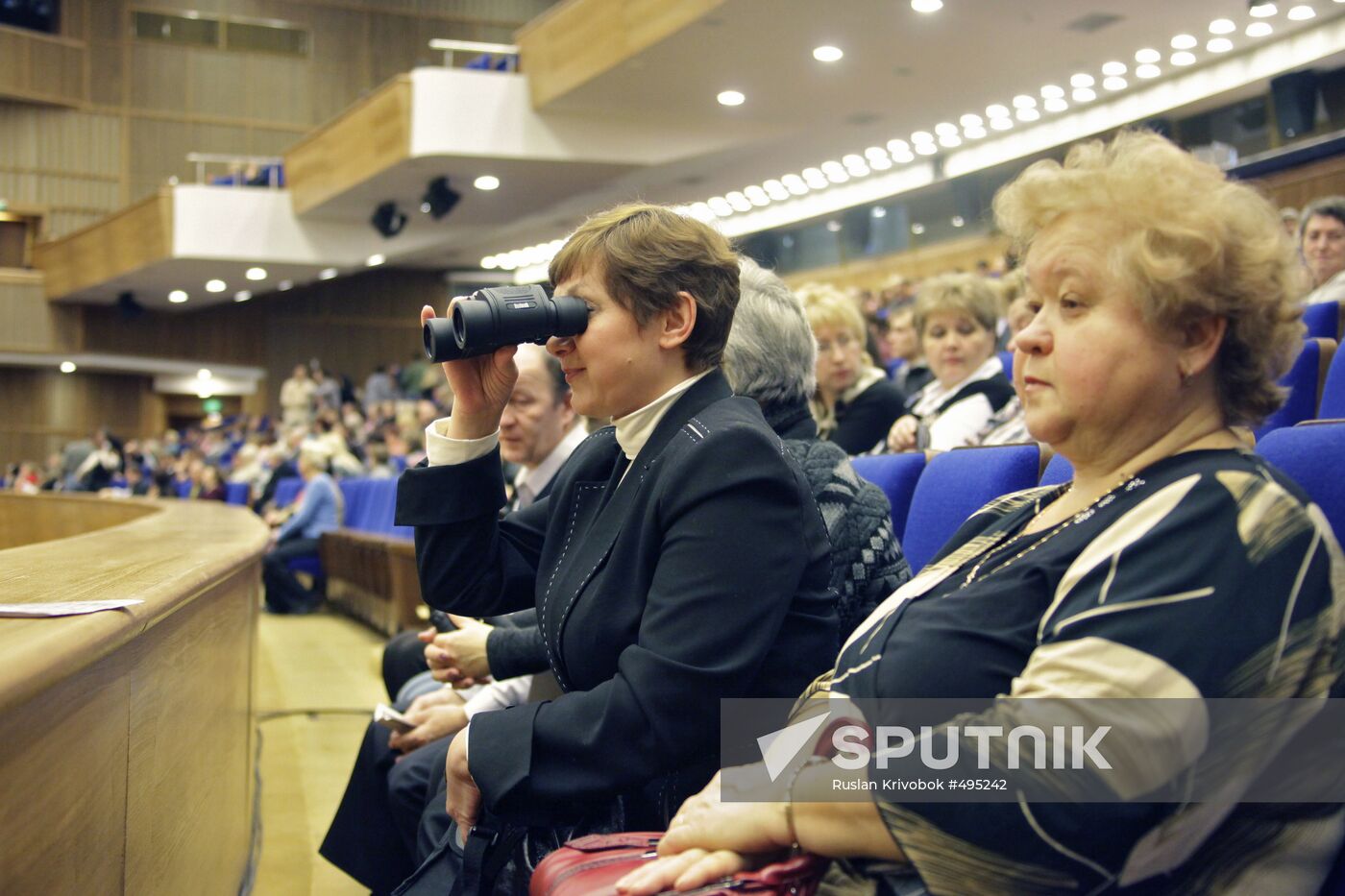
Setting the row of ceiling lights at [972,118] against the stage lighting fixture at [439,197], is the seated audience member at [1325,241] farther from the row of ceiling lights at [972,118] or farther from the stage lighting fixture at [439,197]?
the stage lighting fixture at [439,197]

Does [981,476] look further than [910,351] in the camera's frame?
No

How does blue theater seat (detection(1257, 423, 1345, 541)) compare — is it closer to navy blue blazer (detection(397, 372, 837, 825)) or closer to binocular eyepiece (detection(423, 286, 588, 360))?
navy blue blazer (detection(397, 372, 837, 825))

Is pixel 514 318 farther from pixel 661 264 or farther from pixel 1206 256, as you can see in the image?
pixel 1206 256

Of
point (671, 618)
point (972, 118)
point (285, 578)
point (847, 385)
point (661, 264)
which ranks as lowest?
point (285, 578)

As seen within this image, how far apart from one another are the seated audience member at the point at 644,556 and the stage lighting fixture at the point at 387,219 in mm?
10163

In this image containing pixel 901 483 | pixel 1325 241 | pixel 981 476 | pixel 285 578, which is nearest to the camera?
pixel 981 476

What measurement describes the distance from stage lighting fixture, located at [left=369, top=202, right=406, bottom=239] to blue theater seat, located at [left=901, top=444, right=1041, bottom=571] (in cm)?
1001

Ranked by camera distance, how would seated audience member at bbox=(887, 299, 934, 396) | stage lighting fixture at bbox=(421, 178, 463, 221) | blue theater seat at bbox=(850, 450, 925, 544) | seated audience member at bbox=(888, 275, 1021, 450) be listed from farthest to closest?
stage lighting fixture at bbox=(421, 178, 463, 221) → seated audience member at bbox=(887, 299, 934, 396) → seated audience member at bbox=(888, 275, 1021, 450) → blue theater seat at bbox=(850, 450, 925, 544)

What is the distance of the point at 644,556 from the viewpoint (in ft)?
4.23

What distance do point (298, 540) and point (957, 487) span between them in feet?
20.6

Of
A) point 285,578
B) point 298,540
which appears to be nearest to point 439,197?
point 298,540

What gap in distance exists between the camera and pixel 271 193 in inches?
484

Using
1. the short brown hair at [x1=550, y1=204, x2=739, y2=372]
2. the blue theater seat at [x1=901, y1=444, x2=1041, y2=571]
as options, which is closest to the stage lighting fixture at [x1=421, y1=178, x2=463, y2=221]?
the blue theater seat at [x1=901, y1=444, x2=1041, y2=571]

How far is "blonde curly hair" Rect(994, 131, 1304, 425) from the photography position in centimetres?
98
